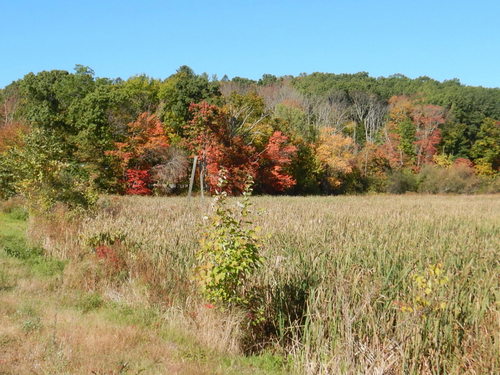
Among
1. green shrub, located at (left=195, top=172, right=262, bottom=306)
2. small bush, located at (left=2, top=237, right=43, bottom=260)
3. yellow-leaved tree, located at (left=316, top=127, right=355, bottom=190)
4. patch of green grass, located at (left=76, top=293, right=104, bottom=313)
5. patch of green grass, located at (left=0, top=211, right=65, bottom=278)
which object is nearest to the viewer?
green shrub, located at (left=195, top=172, right=262, bottom=306)

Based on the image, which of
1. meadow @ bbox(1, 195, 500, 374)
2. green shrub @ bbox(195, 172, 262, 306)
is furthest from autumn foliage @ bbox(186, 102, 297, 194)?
green shrub @ bbox(195, 172, 262, 306)

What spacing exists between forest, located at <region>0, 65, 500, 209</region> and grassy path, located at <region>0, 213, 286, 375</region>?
22.5ft

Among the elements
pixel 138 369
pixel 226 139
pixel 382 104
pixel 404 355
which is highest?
pixel 382 104

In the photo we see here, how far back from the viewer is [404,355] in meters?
4.75

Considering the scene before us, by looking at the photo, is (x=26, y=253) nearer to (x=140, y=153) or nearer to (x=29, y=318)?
(x=29, y=318)

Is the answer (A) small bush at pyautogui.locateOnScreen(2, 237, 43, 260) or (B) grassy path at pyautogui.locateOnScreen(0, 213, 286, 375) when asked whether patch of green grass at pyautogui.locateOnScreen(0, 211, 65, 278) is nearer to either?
(A) small bush at pyautogui.locateOnScreen(2, 237, 43, 260)

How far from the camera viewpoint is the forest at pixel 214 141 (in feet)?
75.8

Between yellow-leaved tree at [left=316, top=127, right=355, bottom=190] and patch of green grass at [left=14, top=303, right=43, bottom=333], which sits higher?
yellow-leaved tree at [left=316, top=127, right=355, bottom=190]

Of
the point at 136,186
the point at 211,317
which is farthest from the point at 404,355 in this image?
the point at 136,186

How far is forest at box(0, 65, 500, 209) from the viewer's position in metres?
23.1

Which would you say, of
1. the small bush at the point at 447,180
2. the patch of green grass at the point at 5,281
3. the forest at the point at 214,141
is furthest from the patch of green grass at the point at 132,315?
the small bush at the point at 447,180

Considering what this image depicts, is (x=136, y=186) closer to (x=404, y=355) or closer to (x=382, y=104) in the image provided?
(x=404, y=355)

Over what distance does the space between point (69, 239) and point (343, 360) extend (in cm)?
813

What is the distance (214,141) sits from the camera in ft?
111
